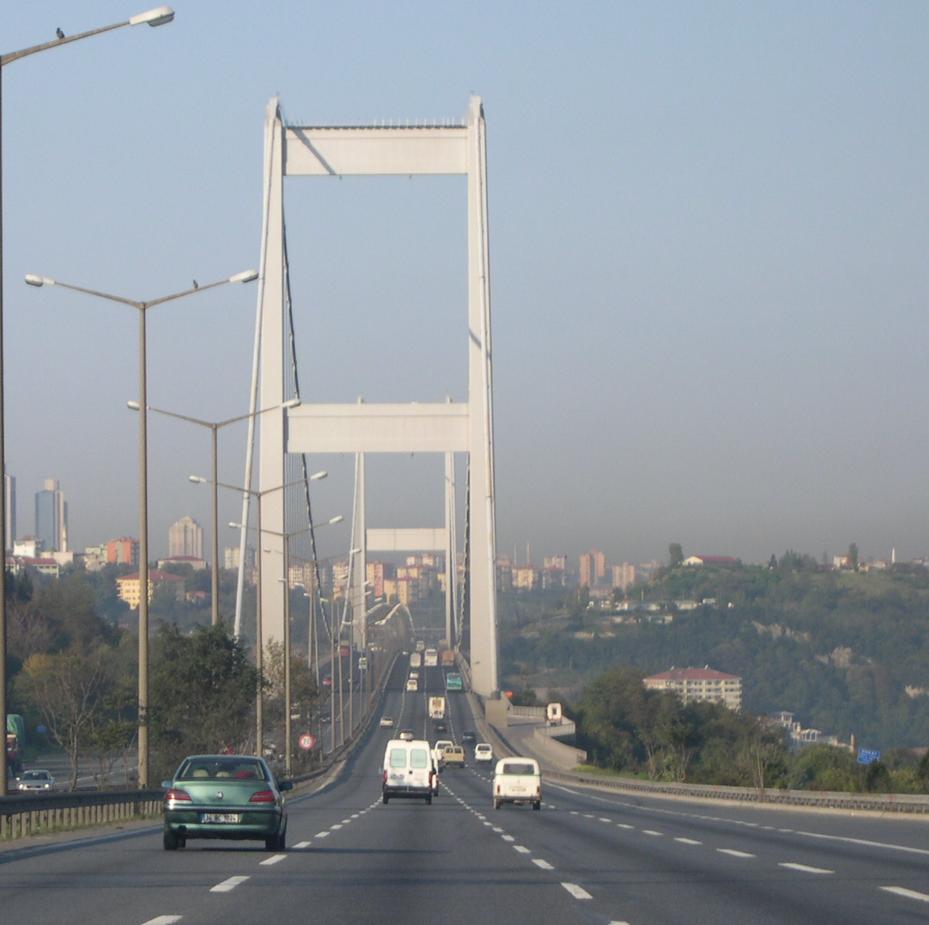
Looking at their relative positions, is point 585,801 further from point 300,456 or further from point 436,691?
point 436,691

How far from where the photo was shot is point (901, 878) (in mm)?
16016

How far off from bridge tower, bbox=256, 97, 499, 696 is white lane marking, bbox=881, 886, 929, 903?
52532 mm

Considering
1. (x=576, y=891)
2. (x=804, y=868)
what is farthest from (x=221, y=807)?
(x=576, y=891)

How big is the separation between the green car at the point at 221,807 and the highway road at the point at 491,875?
271 millimetres

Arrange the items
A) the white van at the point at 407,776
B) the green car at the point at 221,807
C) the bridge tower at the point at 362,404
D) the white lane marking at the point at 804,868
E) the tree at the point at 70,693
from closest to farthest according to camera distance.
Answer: the white lane marking at the point at 804,868 → the green car at the point at 221,807 → the white van at the point at 407,776 → the tree at the point at 70,693 → the bridge tower at the point at 362,404

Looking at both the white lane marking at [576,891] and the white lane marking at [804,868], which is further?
the white lane marking at [804,868]

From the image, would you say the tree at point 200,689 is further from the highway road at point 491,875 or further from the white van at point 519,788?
the highway road at point 491,875

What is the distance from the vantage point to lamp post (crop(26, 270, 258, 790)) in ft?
112

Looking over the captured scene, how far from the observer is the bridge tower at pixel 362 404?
70125 millimetres

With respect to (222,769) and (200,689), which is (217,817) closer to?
(222,769)

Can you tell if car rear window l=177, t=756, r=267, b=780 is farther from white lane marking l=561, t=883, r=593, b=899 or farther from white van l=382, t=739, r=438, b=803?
white van l=382, t=739, r=438, b=803

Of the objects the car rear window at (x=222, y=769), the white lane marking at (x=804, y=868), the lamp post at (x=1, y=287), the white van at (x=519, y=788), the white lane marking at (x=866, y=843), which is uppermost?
the lamp post at (x=1, y=287)

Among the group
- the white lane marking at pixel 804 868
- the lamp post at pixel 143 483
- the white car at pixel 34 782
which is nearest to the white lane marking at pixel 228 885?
the white lane marking at pixel 804 868

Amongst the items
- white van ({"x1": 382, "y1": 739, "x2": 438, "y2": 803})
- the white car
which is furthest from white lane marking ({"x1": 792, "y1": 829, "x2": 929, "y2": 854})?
the white car
